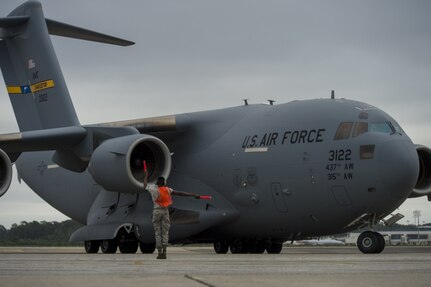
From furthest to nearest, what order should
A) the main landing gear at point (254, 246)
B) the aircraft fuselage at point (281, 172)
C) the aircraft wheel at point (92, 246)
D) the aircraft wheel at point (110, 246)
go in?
the aircraft wheel at point (92, 246), the main landing gear at point (254, 246), the aircraft wheel at point (110, 246), the aircraft fuselage at point (281, 172)

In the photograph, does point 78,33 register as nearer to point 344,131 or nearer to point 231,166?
point 231,166

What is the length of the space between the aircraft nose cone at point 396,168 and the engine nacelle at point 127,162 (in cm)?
430

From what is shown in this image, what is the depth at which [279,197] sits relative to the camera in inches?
648

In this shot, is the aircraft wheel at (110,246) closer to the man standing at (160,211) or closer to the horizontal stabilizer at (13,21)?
the horizontal stabilizer at (13,21)

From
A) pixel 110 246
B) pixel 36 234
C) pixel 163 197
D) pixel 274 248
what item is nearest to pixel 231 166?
pixel 274 248

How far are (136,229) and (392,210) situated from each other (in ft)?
18.5

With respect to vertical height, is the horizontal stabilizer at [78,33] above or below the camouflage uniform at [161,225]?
above

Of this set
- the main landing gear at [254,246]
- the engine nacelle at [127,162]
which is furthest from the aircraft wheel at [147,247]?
the engine nacelle at [127,162]

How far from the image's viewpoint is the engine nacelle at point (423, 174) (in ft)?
57.0

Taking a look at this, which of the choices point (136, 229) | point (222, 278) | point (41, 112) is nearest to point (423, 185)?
point (136, 229)

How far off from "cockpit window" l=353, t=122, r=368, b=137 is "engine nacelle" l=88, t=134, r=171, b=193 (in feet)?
12.5

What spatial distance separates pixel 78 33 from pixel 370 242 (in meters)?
10.9

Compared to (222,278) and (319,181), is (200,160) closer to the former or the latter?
(319,181)

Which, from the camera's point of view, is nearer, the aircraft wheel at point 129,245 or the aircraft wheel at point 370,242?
the aircraft wheel at point 370,242
